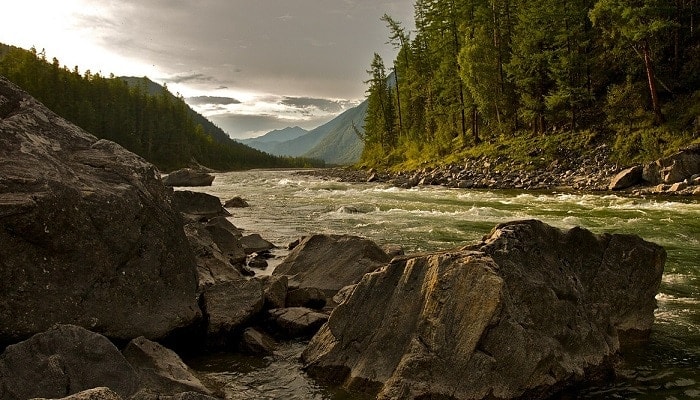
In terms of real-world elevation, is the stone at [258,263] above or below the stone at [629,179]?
below

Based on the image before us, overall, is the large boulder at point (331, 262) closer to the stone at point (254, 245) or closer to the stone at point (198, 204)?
the stone at point (254, 245)

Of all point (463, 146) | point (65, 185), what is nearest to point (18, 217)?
point (65, 185)

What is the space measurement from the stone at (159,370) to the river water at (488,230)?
0.90m

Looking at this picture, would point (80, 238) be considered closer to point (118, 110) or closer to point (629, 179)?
point (629, 179)

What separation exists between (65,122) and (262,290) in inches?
230

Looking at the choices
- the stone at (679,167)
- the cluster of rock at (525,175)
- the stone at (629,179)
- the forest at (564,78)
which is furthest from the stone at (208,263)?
the forest at (564,78)

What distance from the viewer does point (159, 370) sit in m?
7.24

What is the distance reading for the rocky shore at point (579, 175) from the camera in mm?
32781

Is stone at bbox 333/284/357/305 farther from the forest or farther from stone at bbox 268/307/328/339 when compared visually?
the forest

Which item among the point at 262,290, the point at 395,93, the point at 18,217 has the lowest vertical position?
the point at 262,290

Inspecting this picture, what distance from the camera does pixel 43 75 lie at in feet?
399

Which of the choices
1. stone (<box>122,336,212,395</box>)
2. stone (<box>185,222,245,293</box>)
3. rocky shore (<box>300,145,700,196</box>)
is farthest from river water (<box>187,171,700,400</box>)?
rocky shore (<box>300,145,700,196</box>)

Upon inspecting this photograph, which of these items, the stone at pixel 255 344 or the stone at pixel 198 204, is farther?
the stone at pixel 198 204

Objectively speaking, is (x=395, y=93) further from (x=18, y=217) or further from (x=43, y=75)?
(x=18, y=217)
